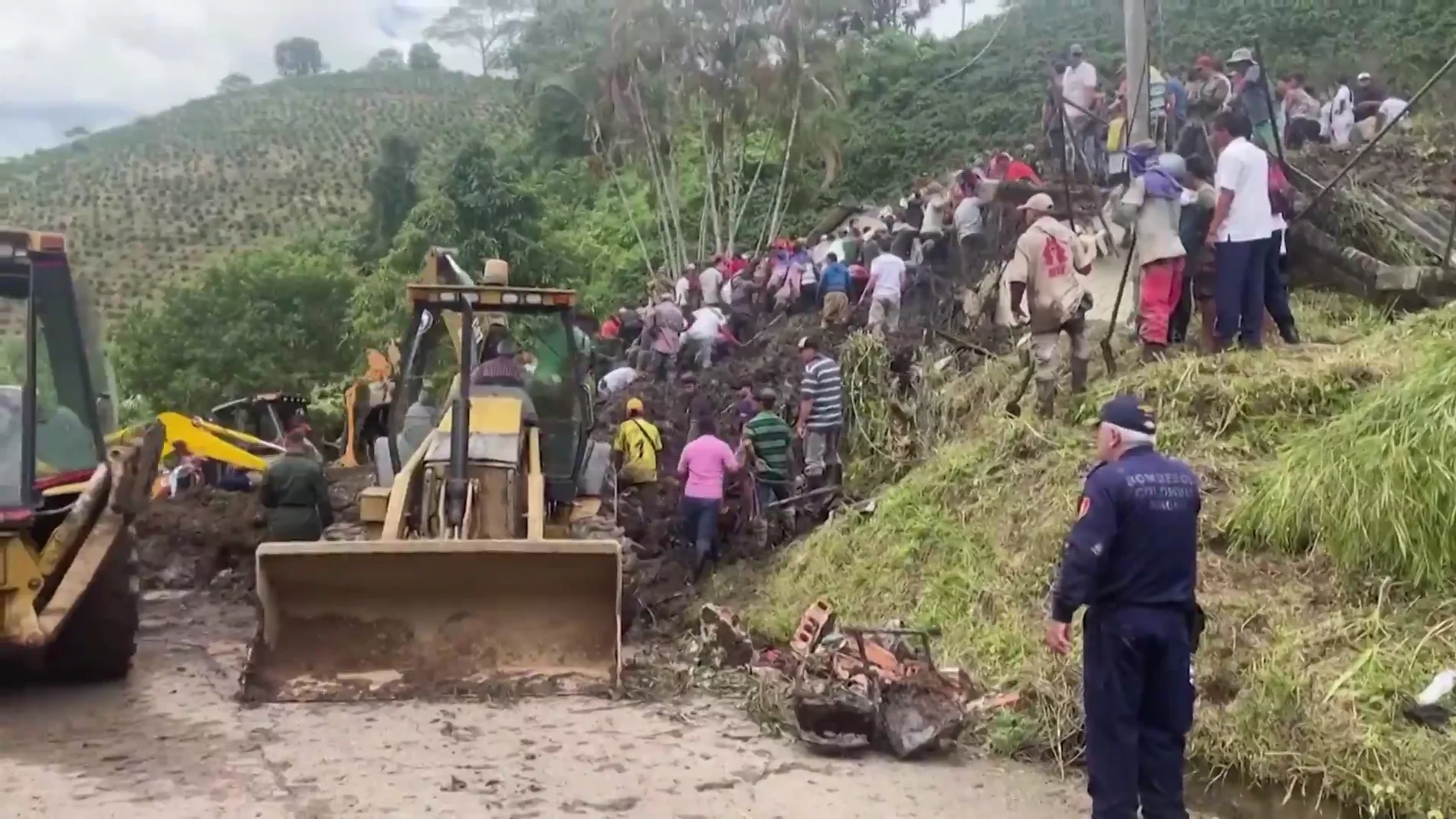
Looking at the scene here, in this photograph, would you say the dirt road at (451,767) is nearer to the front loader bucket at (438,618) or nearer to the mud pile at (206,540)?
the front loader bucket at (438,618)

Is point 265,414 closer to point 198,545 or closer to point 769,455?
point 198,545

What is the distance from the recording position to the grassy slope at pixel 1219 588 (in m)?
5.97

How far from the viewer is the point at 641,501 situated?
1261cm

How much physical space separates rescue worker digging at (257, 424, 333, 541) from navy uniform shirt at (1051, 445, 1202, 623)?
6852 millimetres

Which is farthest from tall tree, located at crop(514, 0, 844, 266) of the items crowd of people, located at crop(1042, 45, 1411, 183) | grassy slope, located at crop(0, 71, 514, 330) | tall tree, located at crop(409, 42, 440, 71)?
tall tree, located at crop(409, 42, 440, 71)

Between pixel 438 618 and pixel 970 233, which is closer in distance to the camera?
pixel 438 618

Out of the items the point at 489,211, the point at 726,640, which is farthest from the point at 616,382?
the point at 489,211

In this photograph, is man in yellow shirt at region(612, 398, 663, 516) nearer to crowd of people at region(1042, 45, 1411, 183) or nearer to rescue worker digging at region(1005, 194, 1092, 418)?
rescue worker digging at region(1005, 194, 1092, 418)

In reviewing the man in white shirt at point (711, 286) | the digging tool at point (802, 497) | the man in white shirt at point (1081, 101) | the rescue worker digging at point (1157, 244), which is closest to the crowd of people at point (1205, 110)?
the man in white shirt at point (1081, 101)

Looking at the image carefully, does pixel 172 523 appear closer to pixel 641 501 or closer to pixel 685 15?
pixel 641 501

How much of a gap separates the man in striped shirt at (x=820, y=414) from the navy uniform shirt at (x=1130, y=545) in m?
6.99

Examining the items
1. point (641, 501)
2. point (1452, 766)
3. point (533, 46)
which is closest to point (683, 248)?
point (533, 46)

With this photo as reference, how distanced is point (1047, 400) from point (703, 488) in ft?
10.0

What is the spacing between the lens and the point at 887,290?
1416 cm
